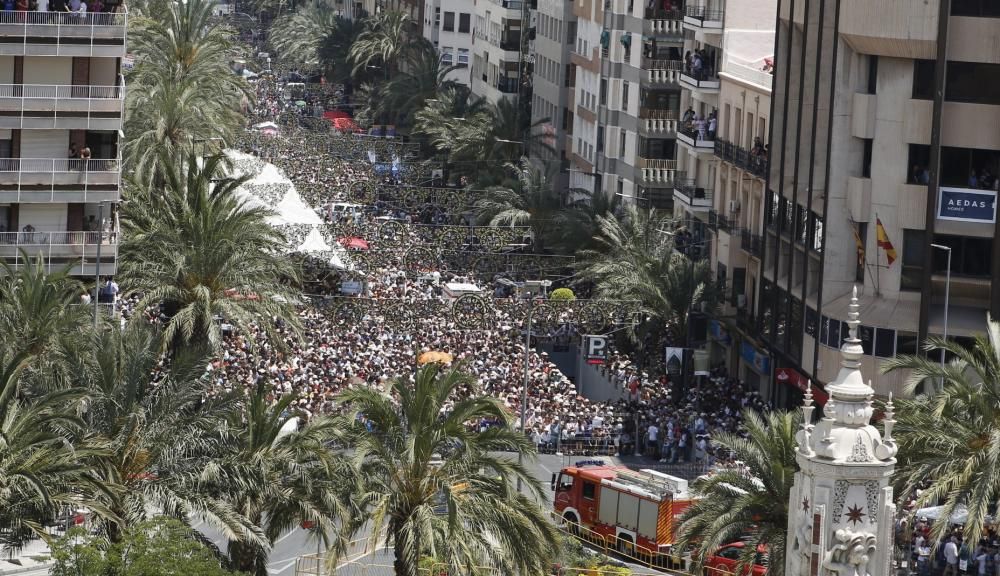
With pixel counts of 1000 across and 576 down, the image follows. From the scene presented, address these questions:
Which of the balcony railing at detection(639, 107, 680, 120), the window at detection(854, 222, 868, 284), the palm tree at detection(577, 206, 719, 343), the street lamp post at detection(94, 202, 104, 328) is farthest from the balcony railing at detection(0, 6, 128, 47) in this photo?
the balcony railing at detection(639, 107, 680, 120)

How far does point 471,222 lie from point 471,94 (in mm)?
28535

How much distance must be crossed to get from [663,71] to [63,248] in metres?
35.6

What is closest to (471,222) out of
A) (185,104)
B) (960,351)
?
(185,104)

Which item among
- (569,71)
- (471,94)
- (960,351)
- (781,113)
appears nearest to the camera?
(960,351)

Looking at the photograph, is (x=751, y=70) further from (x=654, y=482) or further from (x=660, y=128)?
(x=654, y=482)

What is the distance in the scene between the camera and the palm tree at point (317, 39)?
157m

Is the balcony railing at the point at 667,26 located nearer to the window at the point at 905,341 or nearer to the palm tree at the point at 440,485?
the window at the point at 905,341

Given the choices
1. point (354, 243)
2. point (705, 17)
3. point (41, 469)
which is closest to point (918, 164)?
point (705, 17)

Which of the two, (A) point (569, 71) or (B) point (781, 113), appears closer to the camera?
(B) point (781, 113)

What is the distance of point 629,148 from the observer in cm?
9612

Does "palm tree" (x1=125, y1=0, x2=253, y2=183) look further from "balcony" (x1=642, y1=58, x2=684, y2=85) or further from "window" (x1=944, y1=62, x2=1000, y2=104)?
"window" (x1=944, y1=62, x2=1000, y2=104)

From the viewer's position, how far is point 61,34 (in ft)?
208

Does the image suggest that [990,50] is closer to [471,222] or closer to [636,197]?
[636,197]

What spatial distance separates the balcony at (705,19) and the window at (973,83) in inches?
900
